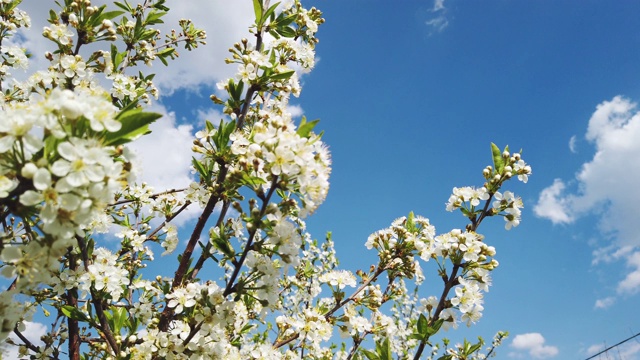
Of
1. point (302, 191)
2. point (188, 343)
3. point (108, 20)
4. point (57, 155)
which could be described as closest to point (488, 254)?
point (302, 191)

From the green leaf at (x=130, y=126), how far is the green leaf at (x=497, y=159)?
3135 millimetres

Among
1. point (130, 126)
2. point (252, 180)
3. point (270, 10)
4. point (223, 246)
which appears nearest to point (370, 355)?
point (223, 246)

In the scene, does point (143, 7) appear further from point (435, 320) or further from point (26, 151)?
point (435, 320)

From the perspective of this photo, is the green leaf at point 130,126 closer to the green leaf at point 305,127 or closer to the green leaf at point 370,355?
the green leaf at point 305,127

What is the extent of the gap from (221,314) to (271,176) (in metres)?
0.90

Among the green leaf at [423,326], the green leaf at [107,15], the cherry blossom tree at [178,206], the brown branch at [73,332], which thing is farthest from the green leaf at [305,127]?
the green leaf at [107,15]

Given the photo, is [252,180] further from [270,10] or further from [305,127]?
[270,10]

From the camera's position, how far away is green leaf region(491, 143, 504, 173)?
3889mm

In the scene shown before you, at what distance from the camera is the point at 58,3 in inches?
143

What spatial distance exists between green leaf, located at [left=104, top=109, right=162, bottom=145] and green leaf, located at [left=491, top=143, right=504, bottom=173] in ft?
10.3

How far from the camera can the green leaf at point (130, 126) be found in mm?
1678

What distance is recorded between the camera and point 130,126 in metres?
1.70

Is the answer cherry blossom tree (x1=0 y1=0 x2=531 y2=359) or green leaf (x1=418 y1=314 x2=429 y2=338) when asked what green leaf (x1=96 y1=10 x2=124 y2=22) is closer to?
cherry blossom tree (x1=0 y1=0 x2=531 y2=359)

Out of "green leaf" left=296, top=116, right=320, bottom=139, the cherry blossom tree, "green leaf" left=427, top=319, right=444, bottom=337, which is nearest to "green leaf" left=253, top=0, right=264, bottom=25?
the cherry blossom tree
